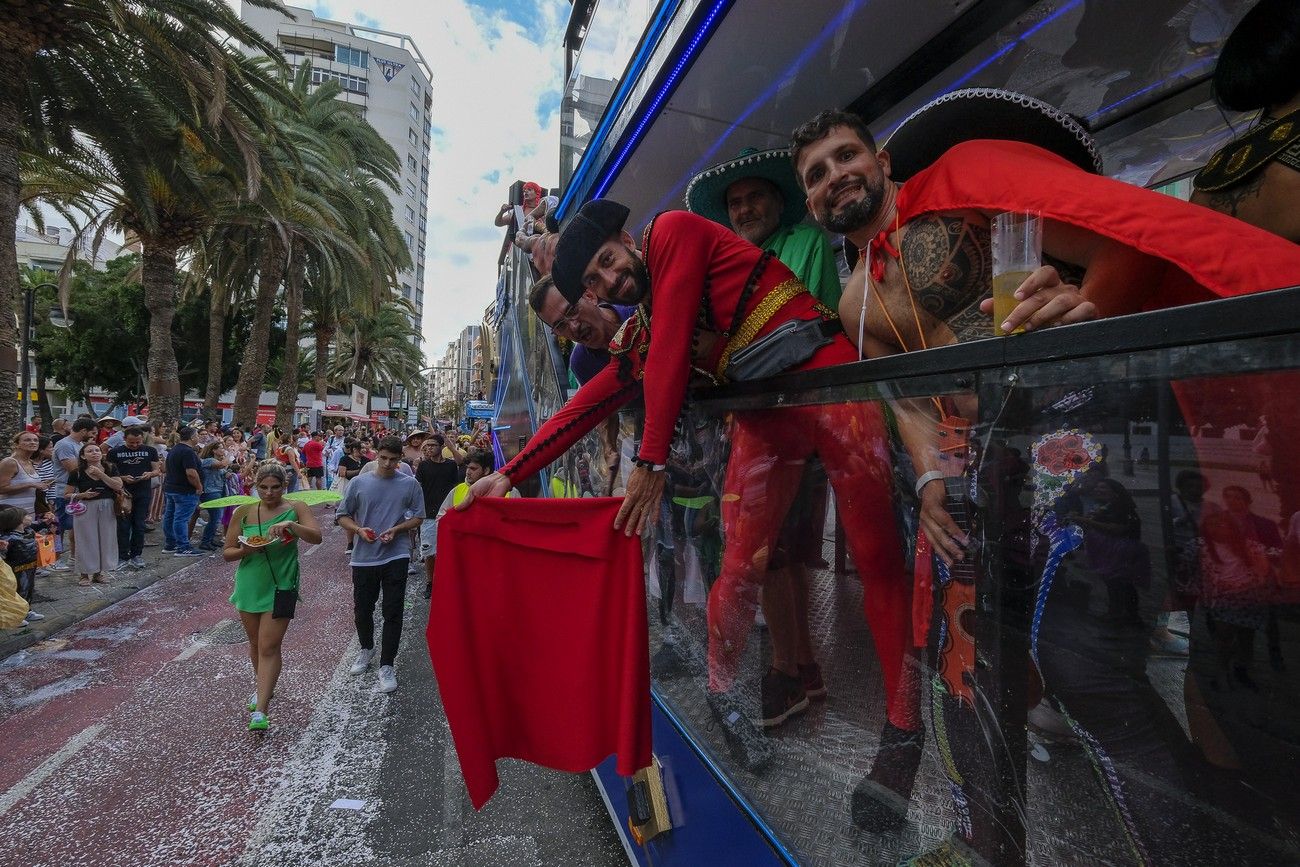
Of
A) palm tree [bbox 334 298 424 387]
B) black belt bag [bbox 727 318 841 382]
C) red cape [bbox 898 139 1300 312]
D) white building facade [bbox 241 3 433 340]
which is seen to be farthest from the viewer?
white building facade [bbox 241 3 433 340]

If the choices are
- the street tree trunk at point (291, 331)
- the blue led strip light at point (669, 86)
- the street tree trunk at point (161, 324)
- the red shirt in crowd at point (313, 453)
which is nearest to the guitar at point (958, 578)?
the blue led strip light at point (669, 86)

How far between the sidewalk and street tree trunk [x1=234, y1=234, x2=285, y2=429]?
839 cm

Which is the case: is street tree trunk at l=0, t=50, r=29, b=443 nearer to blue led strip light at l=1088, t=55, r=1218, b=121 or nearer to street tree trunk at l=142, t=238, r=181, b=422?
street tree trunk at l=142, t=238, r=181, b=422

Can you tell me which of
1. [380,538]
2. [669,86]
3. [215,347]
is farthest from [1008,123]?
[215,347]

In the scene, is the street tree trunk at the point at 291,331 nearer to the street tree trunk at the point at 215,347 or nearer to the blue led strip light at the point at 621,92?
the street tree trunk at the point at 215,347

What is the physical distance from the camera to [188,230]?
13102 millimetres

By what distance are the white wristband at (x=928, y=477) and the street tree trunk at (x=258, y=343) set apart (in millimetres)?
18296

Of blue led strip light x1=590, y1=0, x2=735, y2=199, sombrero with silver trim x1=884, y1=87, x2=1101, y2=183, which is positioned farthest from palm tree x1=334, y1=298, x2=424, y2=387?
sombrero with silver trim x1=884, y1=87, x2=1101, y2=183

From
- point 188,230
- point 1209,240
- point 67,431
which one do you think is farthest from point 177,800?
point 188,230

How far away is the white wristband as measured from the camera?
→ 1098 millimetres

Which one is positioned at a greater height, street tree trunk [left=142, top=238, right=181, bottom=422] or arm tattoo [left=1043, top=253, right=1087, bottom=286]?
street tree trunk [left=142, top=238, right=181, bottom=422]

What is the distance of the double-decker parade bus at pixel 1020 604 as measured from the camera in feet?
2.43

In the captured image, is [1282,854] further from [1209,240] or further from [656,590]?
[656,590]

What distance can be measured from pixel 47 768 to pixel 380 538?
2330 mm
